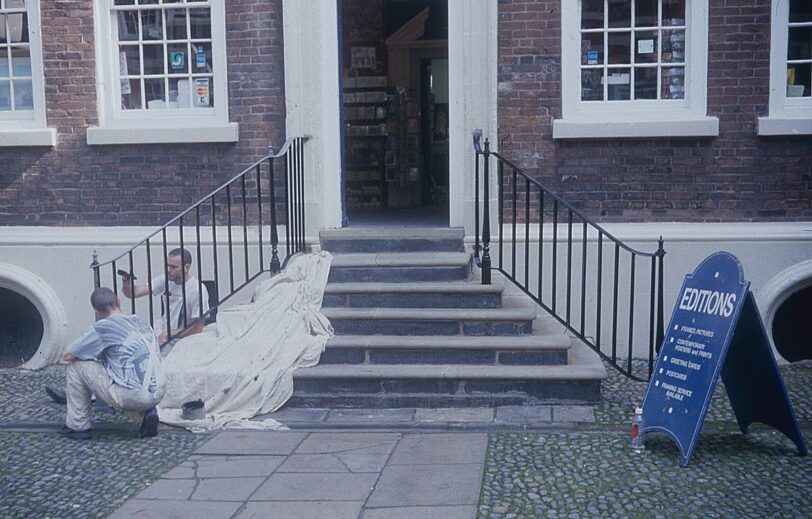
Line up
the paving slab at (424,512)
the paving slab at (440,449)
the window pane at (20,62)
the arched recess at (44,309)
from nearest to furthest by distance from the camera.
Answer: the paving slab at (424,512) < the paving slab at (440,449) < the arched recess at (44,309) < the window pane at (20,62)

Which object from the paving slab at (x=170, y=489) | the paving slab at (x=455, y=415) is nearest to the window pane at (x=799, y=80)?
the paving slab at (x=455, y=415)

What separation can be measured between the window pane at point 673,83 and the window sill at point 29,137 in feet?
18.6

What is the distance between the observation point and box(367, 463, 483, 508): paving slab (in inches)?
181

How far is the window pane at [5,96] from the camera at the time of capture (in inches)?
342

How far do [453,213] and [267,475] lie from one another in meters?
3.72

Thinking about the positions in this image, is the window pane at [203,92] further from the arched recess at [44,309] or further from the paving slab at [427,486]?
the paving slab at [427,486]

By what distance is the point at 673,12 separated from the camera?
7855mm

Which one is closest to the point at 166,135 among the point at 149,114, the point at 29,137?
the point at 149,114

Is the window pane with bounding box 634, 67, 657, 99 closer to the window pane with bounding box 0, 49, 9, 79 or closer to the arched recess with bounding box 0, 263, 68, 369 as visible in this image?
the arched recess with bounding box 0, 263, 68, 369

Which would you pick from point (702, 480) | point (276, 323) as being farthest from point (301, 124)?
point (702, 480)

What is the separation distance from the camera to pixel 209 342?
6.63 metres

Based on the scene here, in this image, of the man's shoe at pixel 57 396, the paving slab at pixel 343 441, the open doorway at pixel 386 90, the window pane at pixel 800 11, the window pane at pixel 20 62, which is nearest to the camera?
the paving slab at pixel 343 441

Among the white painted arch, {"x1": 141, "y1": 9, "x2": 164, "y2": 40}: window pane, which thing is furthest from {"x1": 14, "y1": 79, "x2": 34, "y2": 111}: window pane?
the white painted arch

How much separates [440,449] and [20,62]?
5.96 m
